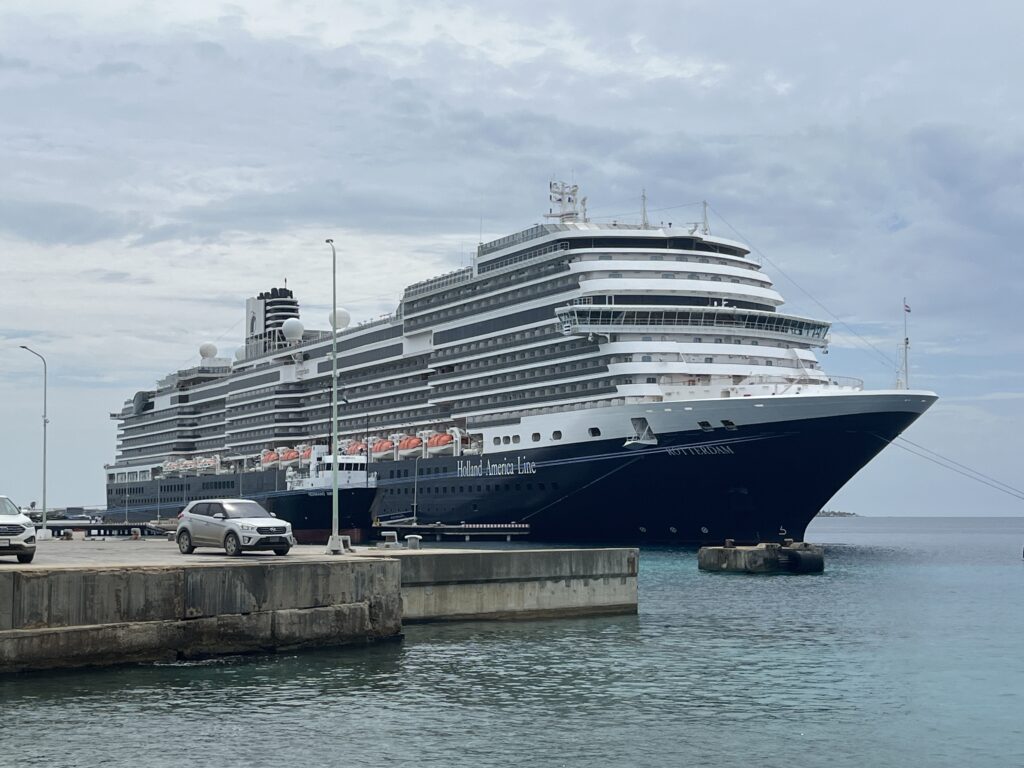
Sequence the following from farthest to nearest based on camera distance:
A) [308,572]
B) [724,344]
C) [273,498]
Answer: [273,498], [724,344], [308,572]

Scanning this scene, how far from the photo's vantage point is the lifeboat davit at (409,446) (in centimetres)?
8088

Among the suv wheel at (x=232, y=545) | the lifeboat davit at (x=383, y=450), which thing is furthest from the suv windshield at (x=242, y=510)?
the lifeboat davit at (x=383, y=450)

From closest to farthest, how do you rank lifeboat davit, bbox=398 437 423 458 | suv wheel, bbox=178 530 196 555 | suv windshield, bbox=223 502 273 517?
1. suv windshield, bbox=223 502 273 517
2. suv wheel, bbox=178 530 196 555
3. lifeboat davit, bbox=398 437 423 458

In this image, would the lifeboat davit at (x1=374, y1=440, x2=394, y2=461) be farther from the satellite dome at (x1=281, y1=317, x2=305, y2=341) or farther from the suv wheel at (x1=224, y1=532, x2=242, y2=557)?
the suv wheel at (x1=224, y1=532, x2=242, y2=557)

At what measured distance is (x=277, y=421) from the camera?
102m

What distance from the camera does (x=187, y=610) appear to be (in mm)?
25312

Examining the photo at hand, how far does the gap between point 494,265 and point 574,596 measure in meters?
42.7

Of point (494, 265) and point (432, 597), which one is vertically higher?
point (494, 265)

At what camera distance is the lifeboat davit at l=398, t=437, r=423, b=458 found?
80.9m

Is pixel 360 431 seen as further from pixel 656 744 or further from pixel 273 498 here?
pixel 656 744

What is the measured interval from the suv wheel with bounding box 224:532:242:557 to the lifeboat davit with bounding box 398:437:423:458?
157ft

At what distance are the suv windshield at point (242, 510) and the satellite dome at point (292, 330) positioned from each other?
7836 cm

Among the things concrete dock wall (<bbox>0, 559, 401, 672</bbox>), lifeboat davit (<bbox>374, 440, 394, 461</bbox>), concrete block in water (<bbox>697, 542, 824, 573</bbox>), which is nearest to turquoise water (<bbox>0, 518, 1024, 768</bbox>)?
concrete dock wall (<bbox>0, 559, 401, 672</bbox>)

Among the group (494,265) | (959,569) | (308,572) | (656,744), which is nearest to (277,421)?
(494,265)
